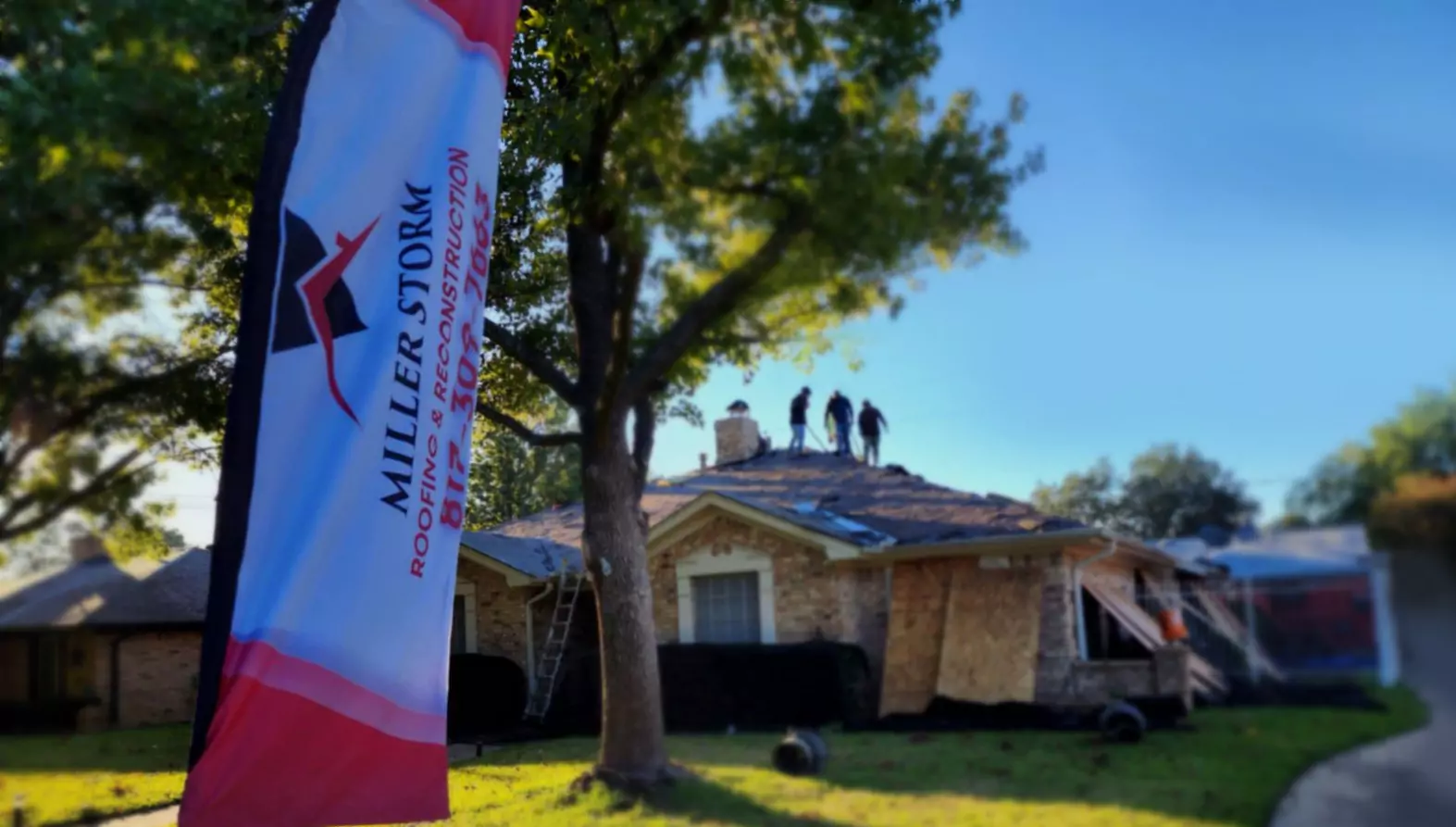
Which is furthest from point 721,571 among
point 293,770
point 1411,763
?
point 293,770

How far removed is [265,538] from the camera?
3.63m

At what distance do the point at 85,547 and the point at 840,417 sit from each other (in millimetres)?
10501

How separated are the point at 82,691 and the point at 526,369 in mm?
3726

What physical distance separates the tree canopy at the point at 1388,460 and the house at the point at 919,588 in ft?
18.1

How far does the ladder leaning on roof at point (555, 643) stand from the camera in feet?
27.6

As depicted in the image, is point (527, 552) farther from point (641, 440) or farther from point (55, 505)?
point (55, 505)

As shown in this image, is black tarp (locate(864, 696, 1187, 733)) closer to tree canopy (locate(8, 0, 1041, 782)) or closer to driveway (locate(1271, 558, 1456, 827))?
driveway (locate(1271, 558, 1456, 827))

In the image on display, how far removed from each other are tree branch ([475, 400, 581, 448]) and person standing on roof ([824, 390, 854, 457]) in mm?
4561

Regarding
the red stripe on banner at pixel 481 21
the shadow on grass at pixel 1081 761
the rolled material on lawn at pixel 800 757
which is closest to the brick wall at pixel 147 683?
the shadow on grass at pixel 1081 761

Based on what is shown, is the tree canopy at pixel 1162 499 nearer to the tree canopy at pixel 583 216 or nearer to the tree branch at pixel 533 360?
the tree canopy at pixel 583 216

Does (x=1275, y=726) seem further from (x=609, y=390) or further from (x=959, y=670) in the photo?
(x=609, y=390)

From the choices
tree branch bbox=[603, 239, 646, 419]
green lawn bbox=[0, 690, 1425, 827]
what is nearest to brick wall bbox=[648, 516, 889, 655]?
green lawn bbox=[0, 690, 1425, 827]

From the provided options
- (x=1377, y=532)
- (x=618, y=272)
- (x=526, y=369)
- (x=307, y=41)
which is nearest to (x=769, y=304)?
(x=618, y=272)

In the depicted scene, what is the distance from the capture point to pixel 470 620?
713 centimetres
